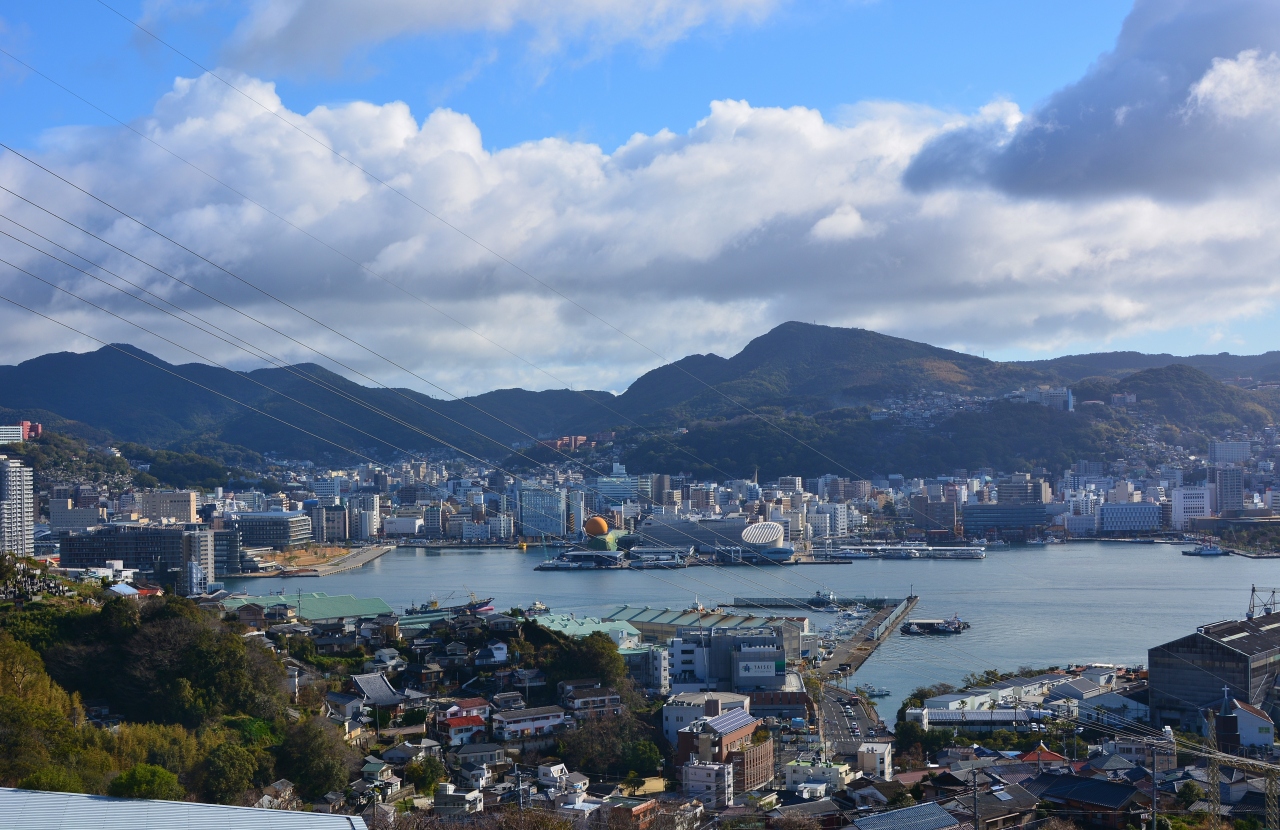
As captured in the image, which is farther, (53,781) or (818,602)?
(818,602)

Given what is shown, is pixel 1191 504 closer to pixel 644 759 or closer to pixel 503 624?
pixel 503 624

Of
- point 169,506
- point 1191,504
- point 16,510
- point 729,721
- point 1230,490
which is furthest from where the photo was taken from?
point 1230,490

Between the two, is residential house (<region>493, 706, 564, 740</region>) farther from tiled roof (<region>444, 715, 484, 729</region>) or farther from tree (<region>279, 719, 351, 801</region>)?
tree (<region>279, 719, 351, 801</region>)

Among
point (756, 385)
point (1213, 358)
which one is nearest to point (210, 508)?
point (756, 385)

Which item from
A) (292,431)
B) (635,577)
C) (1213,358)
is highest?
(1213,358)

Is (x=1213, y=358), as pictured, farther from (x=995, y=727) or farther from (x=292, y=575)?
(x=995, y=727)

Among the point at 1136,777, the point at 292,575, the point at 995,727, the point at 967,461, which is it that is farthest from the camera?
the point at 967,461

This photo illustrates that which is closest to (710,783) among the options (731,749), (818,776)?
(731,749)
